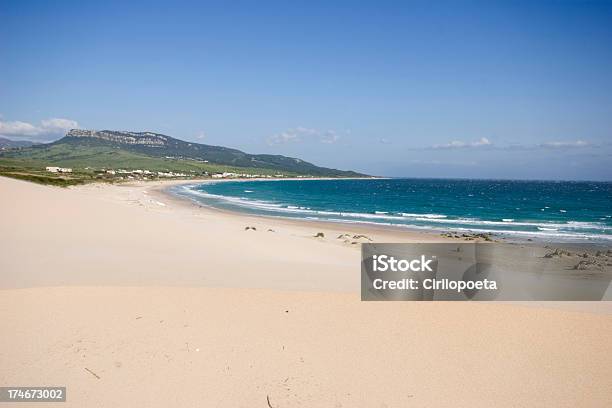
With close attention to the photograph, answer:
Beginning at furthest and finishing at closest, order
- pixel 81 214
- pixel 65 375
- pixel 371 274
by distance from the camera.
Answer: pixel 81 214
pixel 371 274
pixel 65 375

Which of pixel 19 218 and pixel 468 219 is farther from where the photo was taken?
pixel 468 219

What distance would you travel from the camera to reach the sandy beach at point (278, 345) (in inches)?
167

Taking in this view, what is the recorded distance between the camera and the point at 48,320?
5371 millimetres

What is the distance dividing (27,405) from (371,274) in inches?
238

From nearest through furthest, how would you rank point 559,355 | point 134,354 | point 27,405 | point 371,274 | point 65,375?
point 27,405 → point 65,375 → point 134,354 → point 559,355 → point 371,274

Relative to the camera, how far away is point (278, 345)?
513 centimetres

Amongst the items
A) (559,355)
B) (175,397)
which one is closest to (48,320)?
(175,397)

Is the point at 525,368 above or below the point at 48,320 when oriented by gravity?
below

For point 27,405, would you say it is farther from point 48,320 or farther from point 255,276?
point 255,276

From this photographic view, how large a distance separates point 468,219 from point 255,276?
38.9m

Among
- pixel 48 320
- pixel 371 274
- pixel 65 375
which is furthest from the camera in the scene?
pixel 371 274

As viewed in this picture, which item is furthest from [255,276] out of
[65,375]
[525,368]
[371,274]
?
[525,368]

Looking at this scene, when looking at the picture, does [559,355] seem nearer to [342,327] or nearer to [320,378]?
[342,327]

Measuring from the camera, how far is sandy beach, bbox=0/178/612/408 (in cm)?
424
